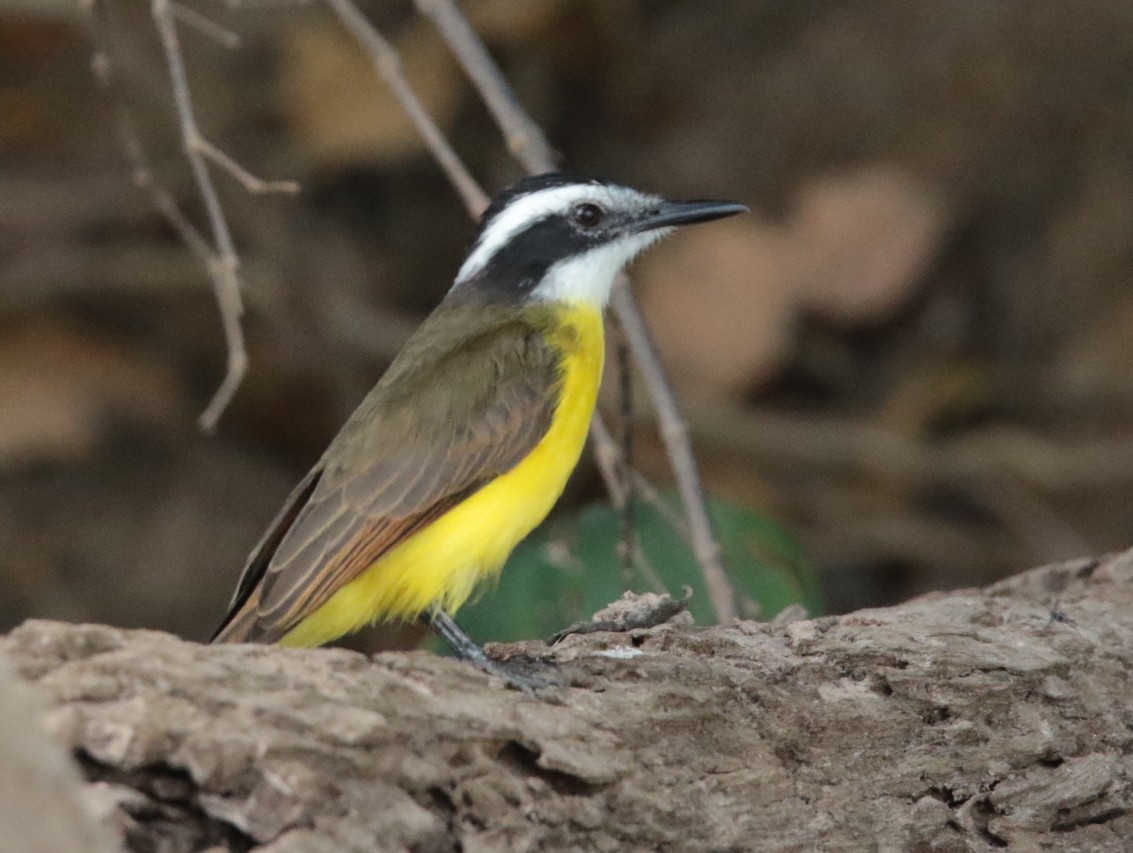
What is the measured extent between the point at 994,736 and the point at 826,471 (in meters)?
4.58

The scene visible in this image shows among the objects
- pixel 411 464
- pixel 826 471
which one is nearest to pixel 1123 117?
pixel 826 471

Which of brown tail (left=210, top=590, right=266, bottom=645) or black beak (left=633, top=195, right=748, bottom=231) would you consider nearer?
brown tail (left=210, top=590, right=266, bottom=645)

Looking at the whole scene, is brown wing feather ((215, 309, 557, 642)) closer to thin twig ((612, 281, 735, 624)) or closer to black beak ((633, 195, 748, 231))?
thin twig ((612, 281, 735, 624))

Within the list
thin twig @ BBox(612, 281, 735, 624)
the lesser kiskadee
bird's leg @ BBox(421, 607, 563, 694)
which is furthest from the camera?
thin twig @ BBox(612, 281, 735, 624)

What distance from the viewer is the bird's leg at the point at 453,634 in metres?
4.00

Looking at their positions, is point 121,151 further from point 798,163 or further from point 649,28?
point 798,163

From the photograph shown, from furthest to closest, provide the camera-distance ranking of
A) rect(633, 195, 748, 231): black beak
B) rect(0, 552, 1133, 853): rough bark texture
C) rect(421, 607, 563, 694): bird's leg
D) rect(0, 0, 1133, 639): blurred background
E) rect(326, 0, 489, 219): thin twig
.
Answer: rect(0, 0, 1133, 639): blurred background → rect(633, 195, 748, 231): black beak → rect(326, 0, 489, 219): thin twig → rect(421, 607, 563, 694): bird's leg → rect(0, 552, 1133, 853): rough bark texture

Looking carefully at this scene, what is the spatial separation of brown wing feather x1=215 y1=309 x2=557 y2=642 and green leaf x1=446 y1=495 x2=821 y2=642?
3.38 ft

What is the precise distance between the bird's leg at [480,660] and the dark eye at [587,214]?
1.30 meters

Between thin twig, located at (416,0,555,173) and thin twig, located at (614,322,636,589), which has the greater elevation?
thin twig, located at (416,0,555,173)

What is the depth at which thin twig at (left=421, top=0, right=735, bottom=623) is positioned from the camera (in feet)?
15.3

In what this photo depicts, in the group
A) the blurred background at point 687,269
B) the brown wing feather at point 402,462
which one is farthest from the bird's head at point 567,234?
the blurred background at point 687,269

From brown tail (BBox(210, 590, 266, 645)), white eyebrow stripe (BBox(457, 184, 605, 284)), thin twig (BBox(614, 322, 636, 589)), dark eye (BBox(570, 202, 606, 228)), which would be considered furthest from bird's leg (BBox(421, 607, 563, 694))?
dark eye (BBox(570, 202, 606, 228))

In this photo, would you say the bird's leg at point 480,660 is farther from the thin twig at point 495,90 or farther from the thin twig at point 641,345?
the thin twig at point 495,90
